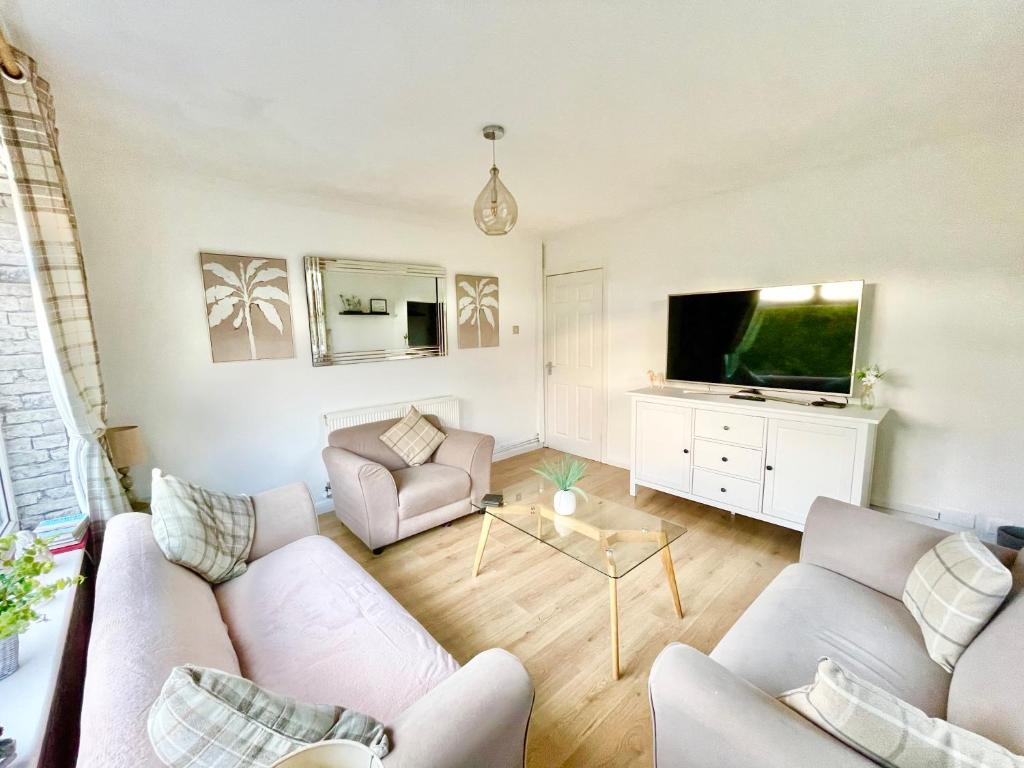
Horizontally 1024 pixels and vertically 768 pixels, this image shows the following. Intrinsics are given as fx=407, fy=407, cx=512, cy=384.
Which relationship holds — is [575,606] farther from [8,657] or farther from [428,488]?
[8,657]

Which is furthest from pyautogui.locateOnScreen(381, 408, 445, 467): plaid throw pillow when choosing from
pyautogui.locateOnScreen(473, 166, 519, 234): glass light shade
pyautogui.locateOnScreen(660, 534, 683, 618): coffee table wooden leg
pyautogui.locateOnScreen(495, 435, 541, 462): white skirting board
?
pyautogui.locateOnScreen(660, 534, 683, 618): coffee table wooden leg

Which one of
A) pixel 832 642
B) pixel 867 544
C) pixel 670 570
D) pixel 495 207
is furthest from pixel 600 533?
pixel 495 207

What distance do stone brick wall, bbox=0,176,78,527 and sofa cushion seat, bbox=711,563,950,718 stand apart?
9.98 feet

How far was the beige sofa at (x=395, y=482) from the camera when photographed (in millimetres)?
2490

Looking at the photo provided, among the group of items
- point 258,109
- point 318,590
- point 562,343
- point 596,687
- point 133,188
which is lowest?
point 596,687

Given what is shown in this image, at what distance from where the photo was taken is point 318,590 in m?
1.57

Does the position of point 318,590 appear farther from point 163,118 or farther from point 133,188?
point 133,188

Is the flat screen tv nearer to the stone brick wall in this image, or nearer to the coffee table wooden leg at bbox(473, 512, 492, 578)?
the coffee table wooden leg at bbox(473, 512, 492, 578)

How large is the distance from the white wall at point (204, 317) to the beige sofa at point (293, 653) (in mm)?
1170

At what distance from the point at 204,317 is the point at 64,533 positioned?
1.45 meters

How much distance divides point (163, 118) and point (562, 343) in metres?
3.47

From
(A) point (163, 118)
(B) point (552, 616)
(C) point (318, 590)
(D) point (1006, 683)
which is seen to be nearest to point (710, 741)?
(D) point (1006, 683)

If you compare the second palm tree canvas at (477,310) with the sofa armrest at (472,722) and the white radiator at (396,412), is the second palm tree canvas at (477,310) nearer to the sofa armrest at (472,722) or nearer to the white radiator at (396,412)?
the white radiator at (396,412)

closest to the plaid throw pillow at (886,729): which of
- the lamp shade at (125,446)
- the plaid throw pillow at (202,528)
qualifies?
the plaid throw pillow at (202,528)
